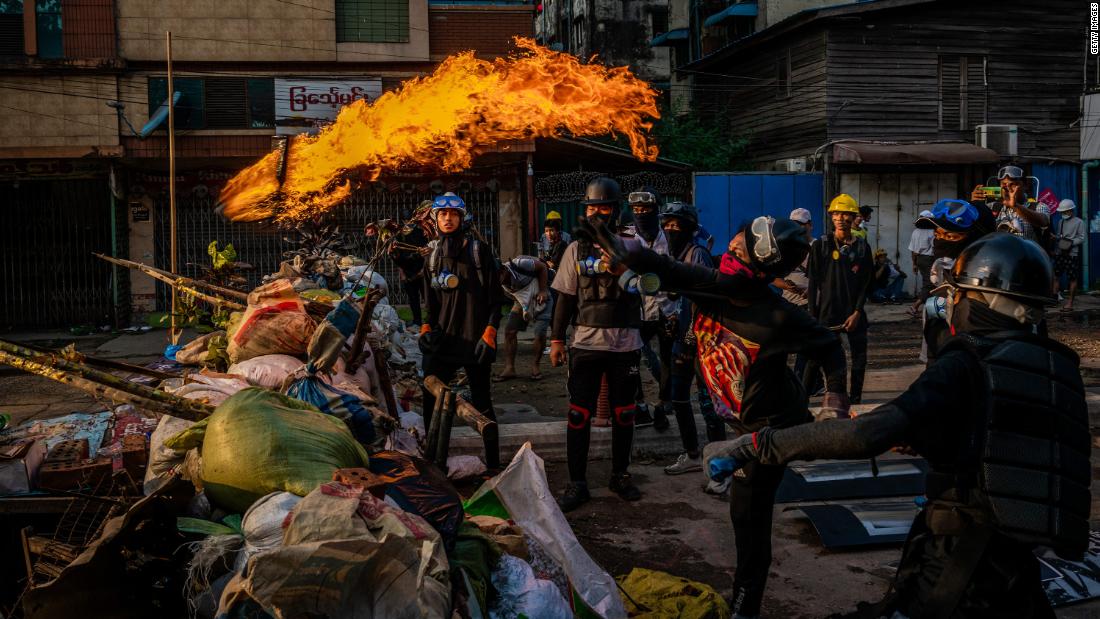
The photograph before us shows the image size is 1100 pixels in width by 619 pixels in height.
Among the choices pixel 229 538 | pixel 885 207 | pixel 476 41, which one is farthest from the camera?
pixel 885 207

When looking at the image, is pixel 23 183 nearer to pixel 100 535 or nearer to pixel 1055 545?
pixel 100 535

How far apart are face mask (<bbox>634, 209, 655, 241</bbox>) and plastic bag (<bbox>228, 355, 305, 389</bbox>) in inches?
119

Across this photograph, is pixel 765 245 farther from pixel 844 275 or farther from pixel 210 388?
pixel 844 275

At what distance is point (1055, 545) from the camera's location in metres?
2.60

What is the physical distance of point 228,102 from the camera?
17828 mm

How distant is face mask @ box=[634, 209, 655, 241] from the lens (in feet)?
24.6

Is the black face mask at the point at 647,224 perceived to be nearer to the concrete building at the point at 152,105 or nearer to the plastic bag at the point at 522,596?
the plastic bag at the point at 522,596

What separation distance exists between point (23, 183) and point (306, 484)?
17.3 metres

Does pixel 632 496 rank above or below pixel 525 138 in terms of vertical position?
below

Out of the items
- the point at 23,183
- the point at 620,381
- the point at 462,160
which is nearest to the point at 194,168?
the point at 23,183

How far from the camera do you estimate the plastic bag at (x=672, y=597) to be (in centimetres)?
396

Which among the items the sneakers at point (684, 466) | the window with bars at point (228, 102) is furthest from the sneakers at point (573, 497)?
the window with bars at point (228, 102)

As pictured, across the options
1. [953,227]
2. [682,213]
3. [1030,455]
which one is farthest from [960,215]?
[1030,455]

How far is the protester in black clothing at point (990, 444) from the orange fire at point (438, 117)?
257 inches
